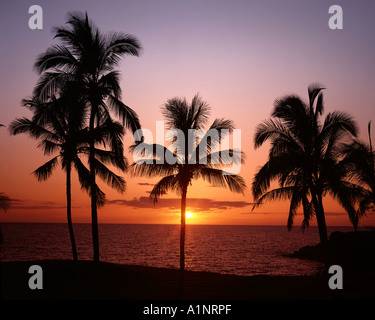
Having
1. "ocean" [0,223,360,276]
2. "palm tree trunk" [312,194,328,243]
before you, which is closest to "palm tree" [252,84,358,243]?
"palm tree trunk" [312,194,328,243]

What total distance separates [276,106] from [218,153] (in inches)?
199

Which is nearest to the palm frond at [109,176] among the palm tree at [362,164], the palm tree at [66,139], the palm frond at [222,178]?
the palm tree at [66,139]

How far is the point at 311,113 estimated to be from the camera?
17766 mm

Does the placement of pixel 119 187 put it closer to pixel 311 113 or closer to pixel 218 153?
pixel 218 153

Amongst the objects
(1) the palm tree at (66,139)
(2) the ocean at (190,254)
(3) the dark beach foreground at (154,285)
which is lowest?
(2) the ocean at (190,254)

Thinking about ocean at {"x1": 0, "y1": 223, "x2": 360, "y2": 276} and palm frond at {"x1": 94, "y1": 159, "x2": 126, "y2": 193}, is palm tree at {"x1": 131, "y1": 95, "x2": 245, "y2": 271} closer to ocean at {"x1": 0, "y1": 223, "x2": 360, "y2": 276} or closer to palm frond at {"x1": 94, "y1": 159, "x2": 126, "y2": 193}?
palm frond at {"x1": 94, "y1": 159, "x2": 126, "y2": 193}

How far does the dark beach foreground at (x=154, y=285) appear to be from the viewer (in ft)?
41.7

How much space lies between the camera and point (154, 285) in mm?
14258

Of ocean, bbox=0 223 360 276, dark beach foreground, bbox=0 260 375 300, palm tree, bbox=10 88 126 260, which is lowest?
ocean, bbox=0 223 360 276

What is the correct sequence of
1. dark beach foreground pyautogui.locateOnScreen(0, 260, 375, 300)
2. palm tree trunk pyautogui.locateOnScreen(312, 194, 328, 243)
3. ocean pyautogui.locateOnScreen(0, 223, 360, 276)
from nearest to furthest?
dark beach foreground pyautogui.locateOnScreen(0, 260, 375, 300), palm tree trunk pyautogui.locateOnScreen(312, 194, 328, 243), ocean pyautogui.locateOnScreen(0, 223, 360, 276)

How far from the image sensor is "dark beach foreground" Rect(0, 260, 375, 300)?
12.7 m

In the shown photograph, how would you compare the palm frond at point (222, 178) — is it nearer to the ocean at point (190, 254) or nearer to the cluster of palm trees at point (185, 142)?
the cluster of palm trees at point (185, 142)

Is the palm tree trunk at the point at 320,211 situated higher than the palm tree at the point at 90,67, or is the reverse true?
the palm tree at the point at 90,67
